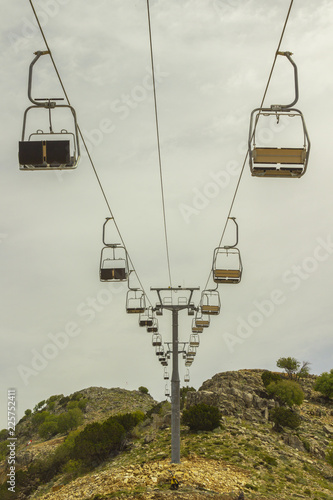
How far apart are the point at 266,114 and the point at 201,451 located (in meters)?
29.5

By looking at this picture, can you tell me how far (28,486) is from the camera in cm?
4703

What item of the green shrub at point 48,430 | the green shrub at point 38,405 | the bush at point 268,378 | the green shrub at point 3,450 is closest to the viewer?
the bush at point 268,378

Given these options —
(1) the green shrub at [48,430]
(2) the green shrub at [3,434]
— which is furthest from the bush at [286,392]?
(2) the green shrub at [3,434]

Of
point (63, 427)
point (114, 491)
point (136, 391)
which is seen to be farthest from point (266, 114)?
point (136, 391)

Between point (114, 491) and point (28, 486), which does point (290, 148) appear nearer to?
point (114, 491)

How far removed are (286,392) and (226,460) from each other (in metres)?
29.0

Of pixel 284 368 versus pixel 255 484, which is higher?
pixel 284 368

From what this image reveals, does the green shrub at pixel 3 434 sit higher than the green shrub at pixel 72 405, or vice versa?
the green shrub at pixel 72 405

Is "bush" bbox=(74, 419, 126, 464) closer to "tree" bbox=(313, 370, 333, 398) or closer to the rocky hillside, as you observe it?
the rocky hillside

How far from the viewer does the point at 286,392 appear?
6028 cm

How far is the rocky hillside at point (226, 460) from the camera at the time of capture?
1067 inches

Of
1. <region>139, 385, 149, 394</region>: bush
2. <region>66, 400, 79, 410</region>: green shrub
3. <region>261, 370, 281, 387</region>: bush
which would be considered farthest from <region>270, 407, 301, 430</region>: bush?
<region>139, 385, 149, 394</region>: bush

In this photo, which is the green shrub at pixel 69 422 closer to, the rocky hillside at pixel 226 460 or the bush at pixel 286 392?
the rocky hillside at pixel 226 460

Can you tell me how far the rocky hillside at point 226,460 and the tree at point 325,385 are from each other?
294 cm
